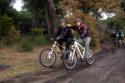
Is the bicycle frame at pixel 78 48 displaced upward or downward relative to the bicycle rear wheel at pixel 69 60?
upward

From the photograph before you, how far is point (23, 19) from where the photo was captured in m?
47.8

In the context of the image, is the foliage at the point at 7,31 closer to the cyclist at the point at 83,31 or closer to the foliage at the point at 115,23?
the cyclist at the point at 83,31

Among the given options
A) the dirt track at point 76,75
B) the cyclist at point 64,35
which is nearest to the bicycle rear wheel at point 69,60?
the dirt track at point 76,75

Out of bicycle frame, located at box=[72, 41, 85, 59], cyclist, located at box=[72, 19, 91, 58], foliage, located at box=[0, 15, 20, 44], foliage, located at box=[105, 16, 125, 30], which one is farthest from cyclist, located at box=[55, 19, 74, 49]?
foliage, located at box=[105, 16, 125, 30]

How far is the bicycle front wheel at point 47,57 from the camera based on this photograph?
1443 cm

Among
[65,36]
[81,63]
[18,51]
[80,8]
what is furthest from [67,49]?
[80,8]

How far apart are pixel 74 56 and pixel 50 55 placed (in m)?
1.04

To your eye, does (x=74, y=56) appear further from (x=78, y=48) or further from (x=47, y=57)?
(x=47, y=57)

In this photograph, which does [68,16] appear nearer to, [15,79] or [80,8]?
[80,8]

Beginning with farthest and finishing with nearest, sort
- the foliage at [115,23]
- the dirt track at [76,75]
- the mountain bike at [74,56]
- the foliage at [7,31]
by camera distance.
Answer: the foliage at [115,23], the foliage at [7,31], the mountain bike at [74,56], the dirt track at [76,75]

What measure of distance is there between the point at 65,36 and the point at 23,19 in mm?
33140

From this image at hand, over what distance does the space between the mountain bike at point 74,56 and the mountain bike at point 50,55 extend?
1.40 ft

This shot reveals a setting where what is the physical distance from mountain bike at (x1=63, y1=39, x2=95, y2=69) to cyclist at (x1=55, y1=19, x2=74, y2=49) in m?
0.27

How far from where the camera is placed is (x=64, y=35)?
15078 mm
